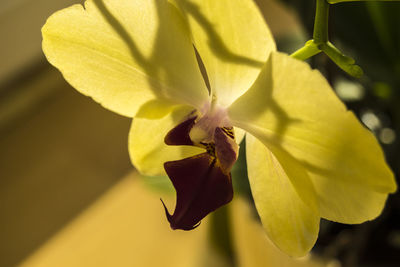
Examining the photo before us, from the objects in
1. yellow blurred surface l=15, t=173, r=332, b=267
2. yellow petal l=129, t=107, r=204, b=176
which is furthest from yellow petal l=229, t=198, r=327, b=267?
yellow petal l=129, t=107, r=204, b=176

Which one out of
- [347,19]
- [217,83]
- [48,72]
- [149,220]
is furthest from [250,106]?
[48,72]

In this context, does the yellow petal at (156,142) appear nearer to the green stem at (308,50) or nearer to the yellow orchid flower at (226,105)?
the yellow orchid flower at (226,105)

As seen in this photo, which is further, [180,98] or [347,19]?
[347,19]

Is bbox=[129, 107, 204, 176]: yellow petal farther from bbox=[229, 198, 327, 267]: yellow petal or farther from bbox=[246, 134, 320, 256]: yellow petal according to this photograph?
bbox=[229, 198, 327, 267]: yellow petal

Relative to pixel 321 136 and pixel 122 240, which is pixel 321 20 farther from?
A: pixel 122 240

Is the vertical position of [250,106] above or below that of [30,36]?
above

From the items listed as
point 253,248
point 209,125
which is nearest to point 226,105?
point 209,125

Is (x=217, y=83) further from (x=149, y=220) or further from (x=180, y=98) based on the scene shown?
(x=149, y=220)

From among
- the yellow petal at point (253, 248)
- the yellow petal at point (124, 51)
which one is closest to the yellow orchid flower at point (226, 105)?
the yellow petal at point (124, 51)
